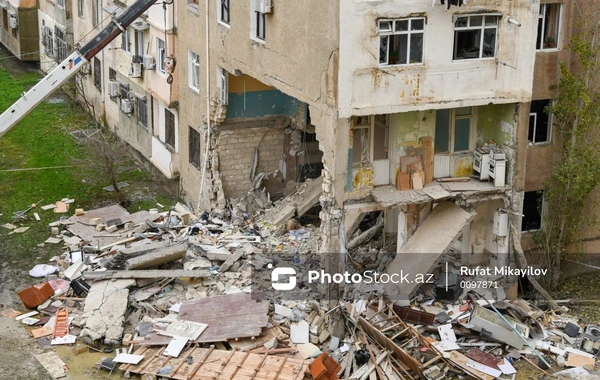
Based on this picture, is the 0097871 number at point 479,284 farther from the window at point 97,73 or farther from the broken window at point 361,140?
the window at point 97,73

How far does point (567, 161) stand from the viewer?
2248 cm

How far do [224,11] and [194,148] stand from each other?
4.52 meters

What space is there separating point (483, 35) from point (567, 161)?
13.4ft

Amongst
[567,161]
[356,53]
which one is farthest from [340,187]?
[567,161]

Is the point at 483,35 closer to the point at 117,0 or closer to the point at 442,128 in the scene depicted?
the point at 442,128

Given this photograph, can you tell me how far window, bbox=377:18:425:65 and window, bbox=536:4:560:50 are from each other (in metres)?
4.50

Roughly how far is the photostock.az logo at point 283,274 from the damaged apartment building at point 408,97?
1.69 m

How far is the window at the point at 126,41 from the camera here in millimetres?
30297

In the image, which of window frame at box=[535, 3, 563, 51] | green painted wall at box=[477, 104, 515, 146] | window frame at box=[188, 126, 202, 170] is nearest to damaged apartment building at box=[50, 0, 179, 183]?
window frame at box=[188, 126, 202, 170]

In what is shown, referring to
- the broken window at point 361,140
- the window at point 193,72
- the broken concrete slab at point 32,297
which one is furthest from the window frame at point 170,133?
the broken window at point 361,140

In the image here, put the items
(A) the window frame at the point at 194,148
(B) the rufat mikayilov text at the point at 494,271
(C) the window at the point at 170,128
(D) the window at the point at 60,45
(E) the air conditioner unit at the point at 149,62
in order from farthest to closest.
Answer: (D) the window at the point at 60,45 → (C) the window at the point at 170,128 → (E) the air conditioner unit at the point at 149,62 → (A) the window frame at the point at 194,148 → (B) the rufat mikayilov text at the point at 494,271

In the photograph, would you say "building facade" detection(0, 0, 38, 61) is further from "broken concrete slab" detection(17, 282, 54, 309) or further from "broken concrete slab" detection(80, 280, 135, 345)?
"broken concrete slab" detection(80, 280, 135, 345)

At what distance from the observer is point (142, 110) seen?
3064cm

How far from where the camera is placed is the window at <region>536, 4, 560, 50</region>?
22953 mm
